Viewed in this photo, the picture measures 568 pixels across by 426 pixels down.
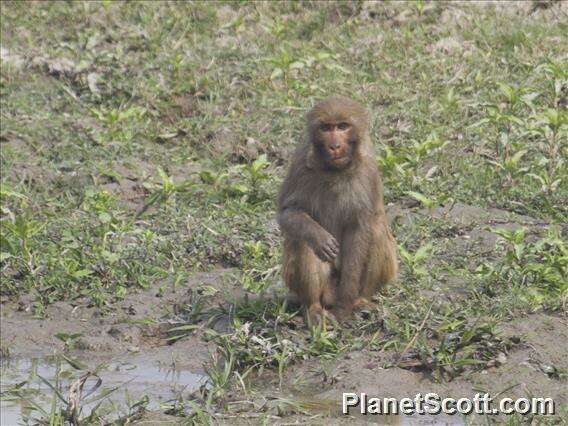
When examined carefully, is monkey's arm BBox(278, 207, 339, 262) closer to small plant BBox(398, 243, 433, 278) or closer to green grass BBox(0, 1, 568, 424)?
green grass BBox(0, 1, 568, 424)

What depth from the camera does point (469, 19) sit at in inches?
520

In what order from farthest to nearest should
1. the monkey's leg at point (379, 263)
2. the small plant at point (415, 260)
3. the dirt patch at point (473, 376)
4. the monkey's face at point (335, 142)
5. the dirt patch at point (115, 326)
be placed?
the small plant at point (415, 260), the dirt patch at point (115, 326), the monkey's leg at point (379, 263), the monkey's face at point (335, 142), the dirt patch at point (473, 376)

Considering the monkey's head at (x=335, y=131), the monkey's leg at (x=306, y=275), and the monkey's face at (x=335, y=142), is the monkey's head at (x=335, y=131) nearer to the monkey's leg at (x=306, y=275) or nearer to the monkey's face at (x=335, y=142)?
the monkey's face at (x=335, y=142)

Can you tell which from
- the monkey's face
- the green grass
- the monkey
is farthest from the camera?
the green grass

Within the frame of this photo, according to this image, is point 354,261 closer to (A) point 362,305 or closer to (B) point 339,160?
(A) point 362,305

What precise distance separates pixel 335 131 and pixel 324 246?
0.73 metres

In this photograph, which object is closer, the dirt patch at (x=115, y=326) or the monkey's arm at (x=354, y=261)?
the monkey's arm at (x=354, y=261)

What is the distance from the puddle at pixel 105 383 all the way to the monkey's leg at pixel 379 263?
1.25 m

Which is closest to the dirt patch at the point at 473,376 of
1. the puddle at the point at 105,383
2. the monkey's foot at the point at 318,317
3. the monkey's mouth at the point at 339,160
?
the monkey's foot at the point at 318,317

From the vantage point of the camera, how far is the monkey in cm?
822

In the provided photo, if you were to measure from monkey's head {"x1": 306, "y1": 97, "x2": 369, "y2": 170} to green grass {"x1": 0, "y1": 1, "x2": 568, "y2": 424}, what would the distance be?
104 cm

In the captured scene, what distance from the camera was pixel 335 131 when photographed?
8.11 metres

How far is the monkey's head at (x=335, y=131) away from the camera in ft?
26.6

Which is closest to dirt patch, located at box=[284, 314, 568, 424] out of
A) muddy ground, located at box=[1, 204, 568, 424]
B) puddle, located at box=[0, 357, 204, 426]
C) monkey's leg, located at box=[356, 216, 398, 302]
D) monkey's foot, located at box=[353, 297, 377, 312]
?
muddy ground, located at box=[1, 204, 568, 424]
